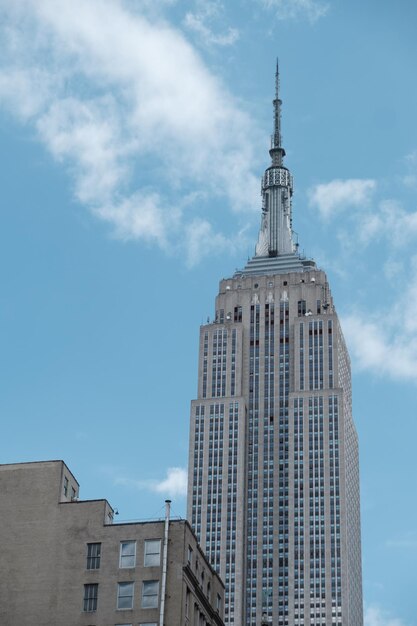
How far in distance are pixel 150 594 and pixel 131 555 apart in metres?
3.44

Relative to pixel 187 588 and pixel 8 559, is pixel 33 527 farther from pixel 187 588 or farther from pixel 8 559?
pixel 187 588

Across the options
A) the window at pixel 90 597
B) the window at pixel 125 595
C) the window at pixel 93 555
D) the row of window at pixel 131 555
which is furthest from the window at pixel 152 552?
the window at pixel 90 597

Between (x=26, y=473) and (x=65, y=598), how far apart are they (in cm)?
1127

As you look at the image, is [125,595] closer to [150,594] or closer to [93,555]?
[150,594]

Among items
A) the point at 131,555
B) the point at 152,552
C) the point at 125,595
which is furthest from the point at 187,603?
the point at 131,555

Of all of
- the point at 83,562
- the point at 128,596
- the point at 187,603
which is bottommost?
the point at 128,596

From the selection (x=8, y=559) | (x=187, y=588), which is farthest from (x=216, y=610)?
(x=8, y=559)

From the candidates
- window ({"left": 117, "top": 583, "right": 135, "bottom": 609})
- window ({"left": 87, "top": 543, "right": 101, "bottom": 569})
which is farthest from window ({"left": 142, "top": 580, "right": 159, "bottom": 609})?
window ({"left": 87, "top": 543, "right": 101, "bottom": 569})

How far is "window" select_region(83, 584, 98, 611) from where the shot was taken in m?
98.8

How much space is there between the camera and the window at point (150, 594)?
9800 centimetres

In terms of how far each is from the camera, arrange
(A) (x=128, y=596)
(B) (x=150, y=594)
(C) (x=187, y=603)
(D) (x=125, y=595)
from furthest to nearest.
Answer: (C) (x=187, y=603)
(D) (x=125, y=595)
(A) (x=128, y=596)
(B) (x=150, y=594)

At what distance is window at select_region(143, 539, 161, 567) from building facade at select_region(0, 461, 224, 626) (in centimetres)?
7

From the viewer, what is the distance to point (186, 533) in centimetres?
10088

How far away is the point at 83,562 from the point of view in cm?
10081
